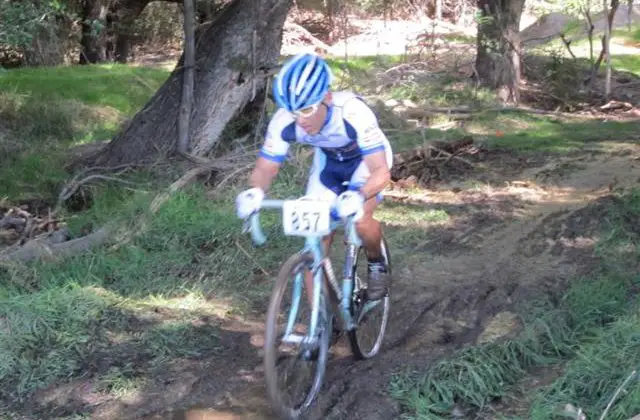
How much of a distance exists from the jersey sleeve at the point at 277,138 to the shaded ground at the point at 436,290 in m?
1.39

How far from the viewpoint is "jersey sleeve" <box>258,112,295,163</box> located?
15.8ft

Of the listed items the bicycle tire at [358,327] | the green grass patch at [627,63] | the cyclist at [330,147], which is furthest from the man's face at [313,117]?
the green grass patch at [627,63]

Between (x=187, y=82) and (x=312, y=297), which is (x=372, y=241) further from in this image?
(x=187, y=82)

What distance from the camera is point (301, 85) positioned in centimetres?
443

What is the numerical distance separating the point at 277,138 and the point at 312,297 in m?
0.89

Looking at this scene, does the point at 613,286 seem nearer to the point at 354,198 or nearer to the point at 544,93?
the point at 354,198

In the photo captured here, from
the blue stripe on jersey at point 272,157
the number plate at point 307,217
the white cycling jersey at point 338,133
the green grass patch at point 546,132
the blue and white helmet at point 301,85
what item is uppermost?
the blue and white helmet at point 301,85

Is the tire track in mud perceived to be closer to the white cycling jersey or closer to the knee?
the knee

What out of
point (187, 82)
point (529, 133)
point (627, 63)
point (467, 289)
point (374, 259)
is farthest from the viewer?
point (627, 63)

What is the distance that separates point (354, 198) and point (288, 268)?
19.7 inches

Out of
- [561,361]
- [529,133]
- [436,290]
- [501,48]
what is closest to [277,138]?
[561,361]

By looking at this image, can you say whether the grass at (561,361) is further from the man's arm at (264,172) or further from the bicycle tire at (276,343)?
the man's arm at (264,172)

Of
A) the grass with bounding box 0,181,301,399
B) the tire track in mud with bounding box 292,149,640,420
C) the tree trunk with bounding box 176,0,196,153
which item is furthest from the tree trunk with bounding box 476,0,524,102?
the grass with bounding box 0,181,301,399

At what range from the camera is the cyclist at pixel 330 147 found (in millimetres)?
4469
